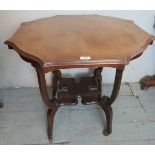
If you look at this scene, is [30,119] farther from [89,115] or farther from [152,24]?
[152,24]

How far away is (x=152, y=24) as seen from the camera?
1755 millimetres

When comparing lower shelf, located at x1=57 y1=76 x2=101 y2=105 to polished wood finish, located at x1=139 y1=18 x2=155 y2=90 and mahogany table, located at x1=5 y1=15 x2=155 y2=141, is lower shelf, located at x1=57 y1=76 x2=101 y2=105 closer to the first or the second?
mahogany table, located at x1=5 y1=15 x2=155 y2=141

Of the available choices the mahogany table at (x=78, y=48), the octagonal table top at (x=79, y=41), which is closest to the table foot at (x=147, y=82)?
the mahogany table at (x=78, y=48)

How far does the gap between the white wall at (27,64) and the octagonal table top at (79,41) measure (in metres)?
0.23

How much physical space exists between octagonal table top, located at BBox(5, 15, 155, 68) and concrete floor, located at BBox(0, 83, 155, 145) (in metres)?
0.66

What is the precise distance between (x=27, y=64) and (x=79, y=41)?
31.9 inches

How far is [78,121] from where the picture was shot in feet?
5.42

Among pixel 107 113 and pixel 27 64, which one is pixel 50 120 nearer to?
pixel 107 113

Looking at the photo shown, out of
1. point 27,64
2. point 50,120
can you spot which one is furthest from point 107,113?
point 27,64

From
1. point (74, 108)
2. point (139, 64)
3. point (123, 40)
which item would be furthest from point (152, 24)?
point (74, 108)

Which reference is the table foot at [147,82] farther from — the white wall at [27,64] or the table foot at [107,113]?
the table foot at [107,113]

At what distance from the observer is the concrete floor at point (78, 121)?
152 cm

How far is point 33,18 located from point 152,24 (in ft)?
3.04

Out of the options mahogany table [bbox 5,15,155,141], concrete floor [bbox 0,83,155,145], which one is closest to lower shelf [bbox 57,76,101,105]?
mahogany table [bbox 5,15,155,141]
